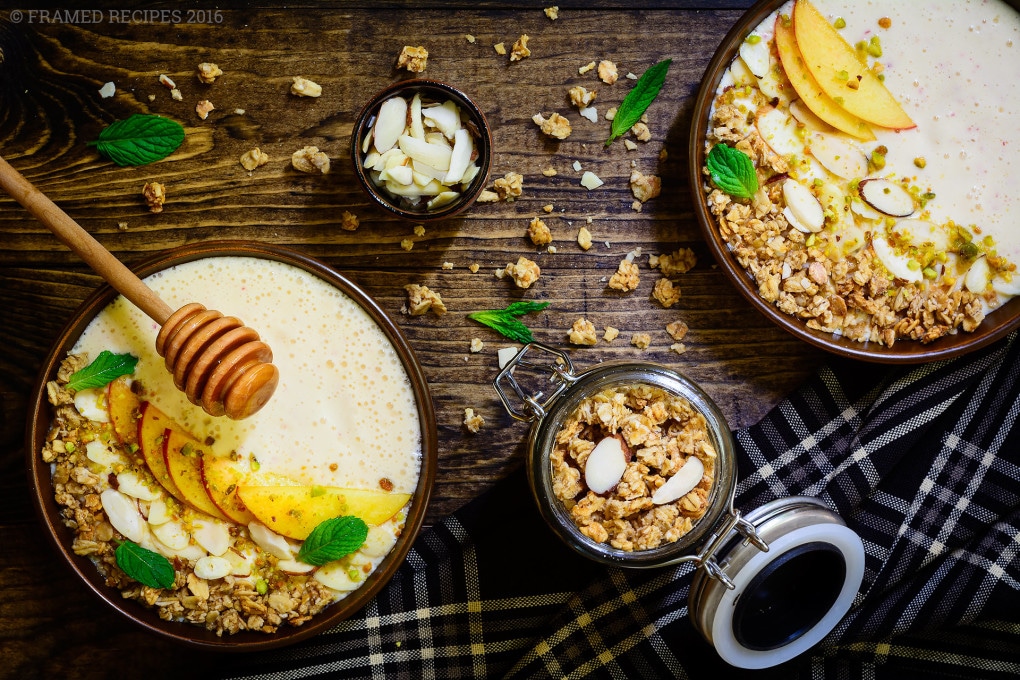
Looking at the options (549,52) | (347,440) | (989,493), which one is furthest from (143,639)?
(989,493)

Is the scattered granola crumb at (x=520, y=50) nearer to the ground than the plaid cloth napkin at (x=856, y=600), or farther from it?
farther from it

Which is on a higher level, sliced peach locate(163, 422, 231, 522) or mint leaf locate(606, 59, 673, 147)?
mint leaf locate(606, 59, 673, 147)

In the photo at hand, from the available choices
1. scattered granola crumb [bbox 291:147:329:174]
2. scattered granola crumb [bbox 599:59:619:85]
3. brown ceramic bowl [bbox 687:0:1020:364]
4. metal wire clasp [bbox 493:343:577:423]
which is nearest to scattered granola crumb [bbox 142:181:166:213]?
scattered granola crumb [bbox 291:147:329:174]

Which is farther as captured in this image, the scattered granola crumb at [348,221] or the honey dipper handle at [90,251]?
the scattered granola crumb at [348,221]

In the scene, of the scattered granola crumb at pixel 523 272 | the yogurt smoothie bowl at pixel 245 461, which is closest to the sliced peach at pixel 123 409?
the yogurt smoothie bowl at pixel 245 461

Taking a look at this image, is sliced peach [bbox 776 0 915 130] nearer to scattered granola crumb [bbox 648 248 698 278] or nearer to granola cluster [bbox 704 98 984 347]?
granola cluster [bbox 704 98 984 347]

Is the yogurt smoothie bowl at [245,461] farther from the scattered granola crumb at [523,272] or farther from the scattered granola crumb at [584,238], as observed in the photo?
the scattered granola crumb at [584,238]

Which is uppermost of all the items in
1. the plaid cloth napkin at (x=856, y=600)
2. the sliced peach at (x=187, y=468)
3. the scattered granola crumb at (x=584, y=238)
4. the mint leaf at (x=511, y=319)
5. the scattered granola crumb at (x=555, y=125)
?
the scattered granola crumb at (x=555, y=125)
